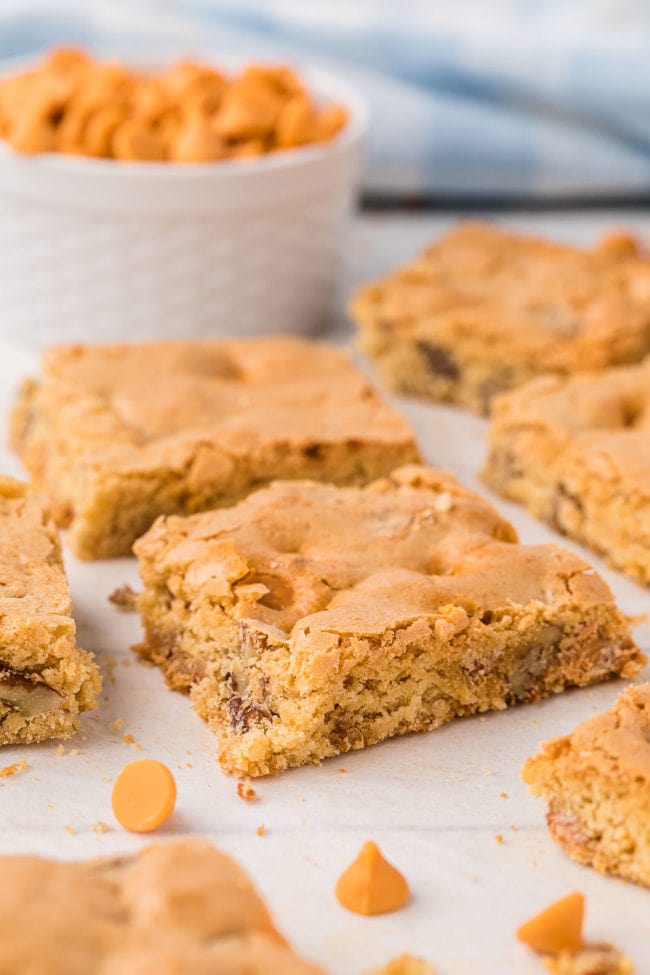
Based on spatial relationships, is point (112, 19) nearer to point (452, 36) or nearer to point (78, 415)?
point (452, 36)

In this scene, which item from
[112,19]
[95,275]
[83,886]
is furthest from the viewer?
[112,19]

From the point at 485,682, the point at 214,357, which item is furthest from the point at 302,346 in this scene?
the point at 485,682

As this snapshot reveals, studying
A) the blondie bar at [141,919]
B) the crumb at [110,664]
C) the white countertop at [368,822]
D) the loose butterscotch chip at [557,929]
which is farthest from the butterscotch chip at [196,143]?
the loose butterscotch chip at [557,929]

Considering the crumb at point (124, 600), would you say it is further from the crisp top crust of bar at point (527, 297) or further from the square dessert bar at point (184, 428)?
the crisp top crust of bar at point (527, 297)

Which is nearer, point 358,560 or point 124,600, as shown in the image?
point 358,560

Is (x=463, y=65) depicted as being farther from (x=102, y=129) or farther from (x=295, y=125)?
(x=102, y=129)

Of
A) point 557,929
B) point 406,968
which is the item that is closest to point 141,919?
point 406,968

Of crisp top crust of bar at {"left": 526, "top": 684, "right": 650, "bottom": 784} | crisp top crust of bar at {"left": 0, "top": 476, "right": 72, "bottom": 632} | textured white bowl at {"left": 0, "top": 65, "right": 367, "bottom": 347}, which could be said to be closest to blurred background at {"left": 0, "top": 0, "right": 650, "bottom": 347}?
textured white bowl at {"left": 0, "top": 65, "right": 367, "bottom": 347}
